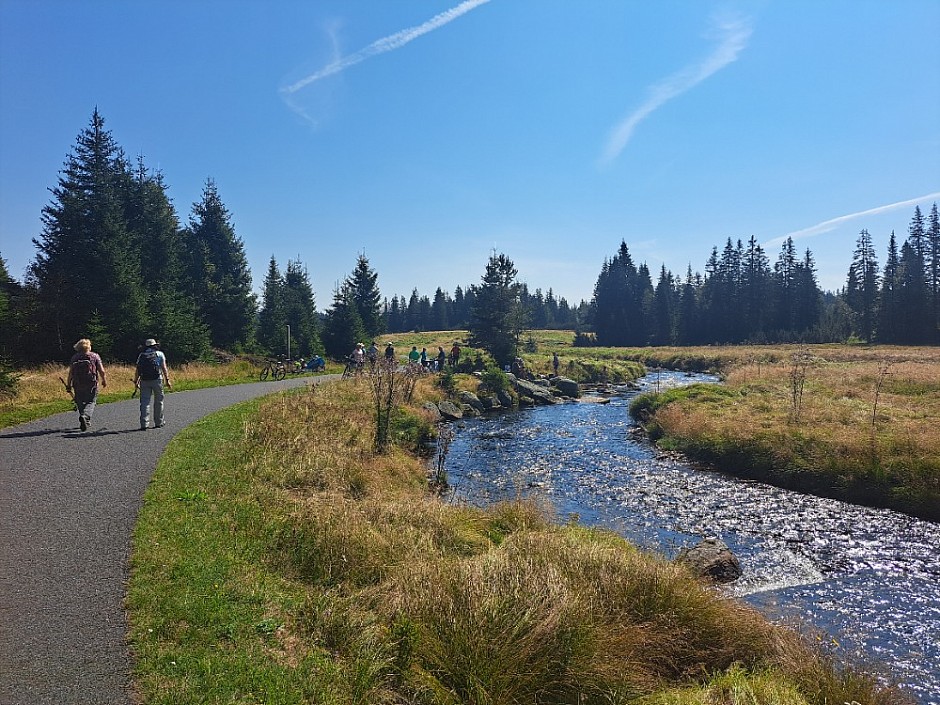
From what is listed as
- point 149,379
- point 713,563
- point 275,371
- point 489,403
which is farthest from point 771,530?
point 275,371

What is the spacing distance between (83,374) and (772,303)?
89.8 metres

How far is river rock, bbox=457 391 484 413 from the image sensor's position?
2758 cm

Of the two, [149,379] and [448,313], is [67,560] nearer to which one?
[149,379]

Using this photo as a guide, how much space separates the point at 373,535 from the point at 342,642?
7.35 ft

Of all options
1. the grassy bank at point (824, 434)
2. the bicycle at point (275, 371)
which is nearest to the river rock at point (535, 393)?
the grassy bank at point (824, 434)

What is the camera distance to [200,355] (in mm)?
29562

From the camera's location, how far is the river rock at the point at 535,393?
30969 millimetres

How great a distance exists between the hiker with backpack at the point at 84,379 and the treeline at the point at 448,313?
327ft

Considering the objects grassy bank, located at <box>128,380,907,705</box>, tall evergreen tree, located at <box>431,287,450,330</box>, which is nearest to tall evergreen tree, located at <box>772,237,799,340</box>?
tall evergreen tree, located at <box>431,287,450,330</box>

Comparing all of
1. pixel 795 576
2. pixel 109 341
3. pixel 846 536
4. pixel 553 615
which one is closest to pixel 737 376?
pixel 846 536

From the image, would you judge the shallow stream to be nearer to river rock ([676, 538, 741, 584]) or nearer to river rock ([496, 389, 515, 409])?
river rock ([676, 538, 741, 584])

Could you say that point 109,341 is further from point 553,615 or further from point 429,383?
point 553,615

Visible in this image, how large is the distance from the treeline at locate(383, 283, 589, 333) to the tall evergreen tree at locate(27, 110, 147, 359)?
3376 inches

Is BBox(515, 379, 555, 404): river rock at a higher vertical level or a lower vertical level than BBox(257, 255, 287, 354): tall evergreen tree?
lower
